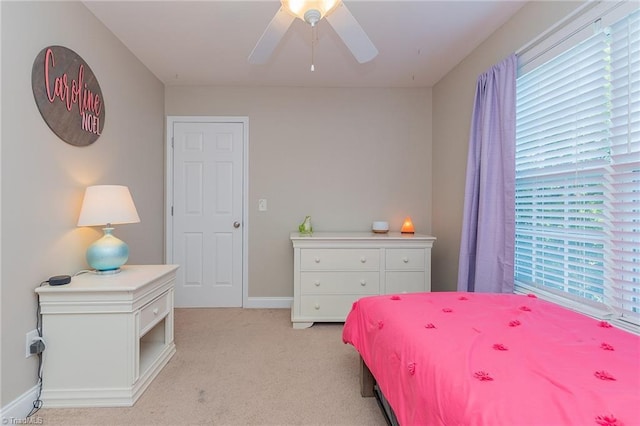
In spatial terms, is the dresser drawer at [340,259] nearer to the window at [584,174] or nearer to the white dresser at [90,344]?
the window at [584,174]

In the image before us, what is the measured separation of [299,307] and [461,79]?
2.63 meters

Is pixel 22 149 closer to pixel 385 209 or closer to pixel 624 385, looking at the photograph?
pixel 624 385

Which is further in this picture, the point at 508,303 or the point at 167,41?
the point at 167,41

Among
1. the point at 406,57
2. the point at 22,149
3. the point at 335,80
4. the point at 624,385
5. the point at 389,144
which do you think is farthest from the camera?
the point at 389,144

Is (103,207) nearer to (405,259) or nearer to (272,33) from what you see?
(272,33)

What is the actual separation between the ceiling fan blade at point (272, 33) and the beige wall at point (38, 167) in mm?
1213

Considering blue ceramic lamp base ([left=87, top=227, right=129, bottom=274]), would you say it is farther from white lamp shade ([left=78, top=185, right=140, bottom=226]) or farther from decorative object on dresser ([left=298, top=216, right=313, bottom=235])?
decorative object on dresser ([left=298, top=216, right=313, bottom=235])

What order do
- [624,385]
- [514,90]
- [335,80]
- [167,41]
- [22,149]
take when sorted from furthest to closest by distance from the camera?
[335,80], [167,41], [514,90], [22,149], [624,385]

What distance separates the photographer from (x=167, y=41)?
8.17 feet

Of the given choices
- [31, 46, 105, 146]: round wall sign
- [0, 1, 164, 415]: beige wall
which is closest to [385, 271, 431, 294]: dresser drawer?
→ [0, 1, 164, 415]: beige wall

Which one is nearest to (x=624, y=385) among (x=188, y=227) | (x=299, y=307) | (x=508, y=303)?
(x=508, y=303)

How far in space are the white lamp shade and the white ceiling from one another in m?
1.29

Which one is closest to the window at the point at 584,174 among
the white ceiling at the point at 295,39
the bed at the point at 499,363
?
the bed at the point at 499,363

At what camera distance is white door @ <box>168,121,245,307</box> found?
338cm
